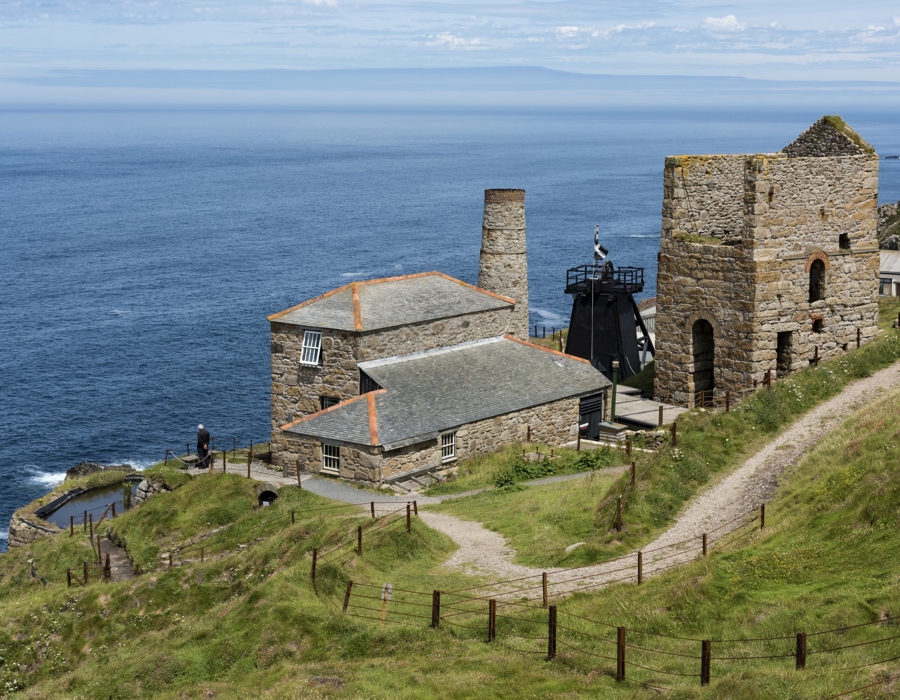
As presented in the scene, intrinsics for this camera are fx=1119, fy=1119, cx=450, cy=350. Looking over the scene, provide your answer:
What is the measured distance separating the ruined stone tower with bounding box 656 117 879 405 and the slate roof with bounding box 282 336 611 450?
14.6ft

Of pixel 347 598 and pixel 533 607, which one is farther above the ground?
pixel 533 607

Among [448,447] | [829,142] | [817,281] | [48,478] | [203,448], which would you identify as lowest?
[48,478]

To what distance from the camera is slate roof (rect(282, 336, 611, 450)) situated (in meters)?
36.3

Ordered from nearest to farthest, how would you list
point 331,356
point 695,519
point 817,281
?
1. point 695,519
2. point 817,281
3. point 331,356

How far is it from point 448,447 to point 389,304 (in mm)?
6554

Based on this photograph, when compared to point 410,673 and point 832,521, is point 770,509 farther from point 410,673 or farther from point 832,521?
point 410,673

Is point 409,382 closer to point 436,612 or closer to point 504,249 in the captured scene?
point 504,249

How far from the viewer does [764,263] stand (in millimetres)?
35594

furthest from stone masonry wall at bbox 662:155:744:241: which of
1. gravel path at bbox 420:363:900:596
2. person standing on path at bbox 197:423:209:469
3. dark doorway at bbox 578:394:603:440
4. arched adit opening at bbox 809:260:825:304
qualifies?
person standing on path at bbox 197:423:209:469

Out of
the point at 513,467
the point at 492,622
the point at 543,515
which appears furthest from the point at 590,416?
the point at 492,622

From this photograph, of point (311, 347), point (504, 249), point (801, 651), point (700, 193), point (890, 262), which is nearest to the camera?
point (801, 651)

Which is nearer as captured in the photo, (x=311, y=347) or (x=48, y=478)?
(x=311, y=347)

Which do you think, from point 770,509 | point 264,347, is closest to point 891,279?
point 264,347

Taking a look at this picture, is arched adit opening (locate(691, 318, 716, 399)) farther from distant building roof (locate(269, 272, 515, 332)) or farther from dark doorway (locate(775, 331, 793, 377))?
distant building roof (locate(269, 272, 515, 332))
